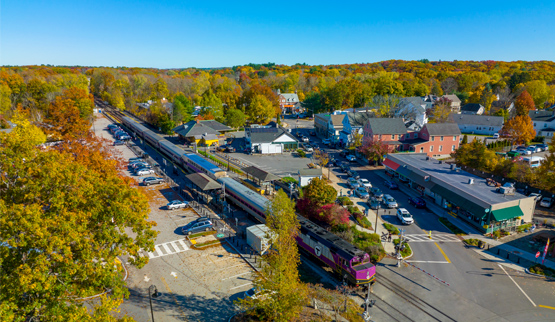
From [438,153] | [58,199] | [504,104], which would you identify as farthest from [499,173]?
[504,104]

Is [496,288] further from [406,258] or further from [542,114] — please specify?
[542,114]

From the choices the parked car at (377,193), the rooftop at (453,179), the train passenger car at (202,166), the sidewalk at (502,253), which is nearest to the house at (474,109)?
the rooftop at (453,179)

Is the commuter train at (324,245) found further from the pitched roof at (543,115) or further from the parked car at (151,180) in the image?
the pitched roof at (543,115)

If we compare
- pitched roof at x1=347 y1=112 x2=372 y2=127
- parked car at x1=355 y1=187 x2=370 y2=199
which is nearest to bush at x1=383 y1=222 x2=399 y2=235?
parked car at x1=355 y1=187 x2=370 y2=199

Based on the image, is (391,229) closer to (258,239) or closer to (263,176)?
(258,239)

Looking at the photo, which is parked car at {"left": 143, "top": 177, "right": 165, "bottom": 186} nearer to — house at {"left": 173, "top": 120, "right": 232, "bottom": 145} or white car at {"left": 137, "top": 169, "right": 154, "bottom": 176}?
white car at {"left": 137, "top": 169, "right": 154, "bottom": 176}
